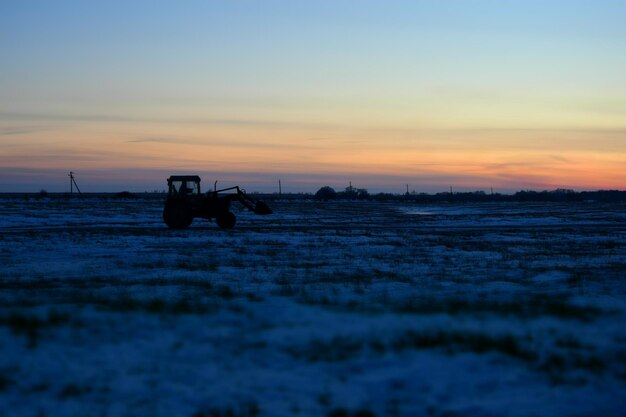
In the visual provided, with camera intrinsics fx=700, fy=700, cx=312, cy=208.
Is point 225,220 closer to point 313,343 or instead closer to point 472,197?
point 313,343

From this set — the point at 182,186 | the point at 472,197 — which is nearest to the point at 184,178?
the point at 182,186

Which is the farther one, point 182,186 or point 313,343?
point 182,186

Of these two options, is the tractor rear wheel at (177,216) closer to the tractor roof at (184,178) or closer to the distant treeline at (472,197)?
the tractor roof at (184,178)

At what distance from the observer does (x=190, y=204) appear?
34.0 m

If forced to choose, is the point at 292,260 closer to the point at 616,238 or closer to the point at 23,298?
the point at 23,298

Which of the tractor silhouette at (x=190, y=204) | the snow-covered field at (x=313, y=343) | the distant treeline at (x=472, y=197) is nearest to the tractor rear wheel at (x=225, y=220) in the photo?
the tractor silhouette at (x=190, y=204)

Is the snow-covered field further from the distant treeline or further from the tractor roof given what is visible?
the distant treeline

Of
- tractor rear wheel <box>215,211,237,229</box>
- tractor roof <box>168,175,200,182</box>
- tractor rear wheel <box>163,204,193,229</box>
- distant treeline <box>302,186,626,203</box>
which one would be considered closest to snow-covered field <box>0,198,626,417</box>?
tractor rear wheel <box>163,204,193,229</box>

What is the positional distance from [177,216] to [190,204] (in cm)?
85

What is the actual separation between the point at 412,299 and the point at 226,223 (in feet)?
76.5

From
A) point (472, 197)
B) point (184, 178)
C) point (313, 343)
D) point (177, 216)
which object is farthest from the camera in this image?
point (472, 197)

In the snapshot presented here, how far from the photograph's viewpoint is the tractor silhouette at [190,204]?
33906 mm

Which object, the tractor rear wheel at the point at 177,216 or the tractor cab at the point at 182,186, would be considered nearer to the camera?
the tractor rear wheel at the point at 177,216

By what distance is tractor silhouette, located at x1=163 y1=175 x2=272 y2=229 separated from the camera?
33906 mm
